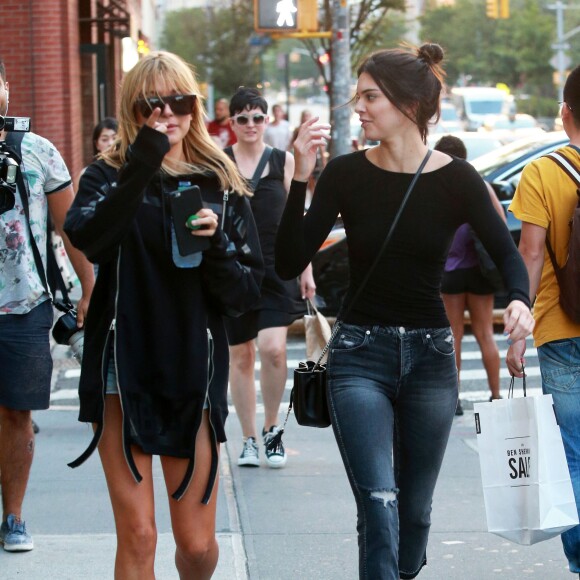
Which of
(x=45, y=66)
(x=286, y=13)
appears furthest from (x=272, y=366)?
(x=286, y=13)

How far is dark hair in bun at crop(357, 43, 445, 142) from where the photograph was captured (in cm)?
378

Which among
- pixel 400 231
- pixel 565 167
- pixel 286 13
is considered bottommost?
pixel 400 231

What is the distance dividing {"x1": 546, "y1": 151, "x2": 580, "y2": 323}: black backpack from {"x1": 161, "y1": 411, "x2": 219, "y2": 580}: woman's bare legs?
4.42ft

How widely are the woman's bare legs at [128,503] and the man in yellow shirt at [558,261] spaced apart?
4.82ft

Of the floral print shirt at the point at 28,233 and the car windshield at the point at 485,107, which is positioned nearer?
the floral print shirt at the point at 28,233

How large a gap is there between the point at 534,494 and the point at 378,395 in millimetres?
600

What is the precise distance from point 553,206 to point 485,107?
160 feet

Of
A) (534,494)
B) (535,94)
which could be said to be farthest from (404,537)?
(535,94)

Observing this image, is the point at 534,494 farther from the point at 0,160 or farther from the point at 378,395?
the point at 0,160

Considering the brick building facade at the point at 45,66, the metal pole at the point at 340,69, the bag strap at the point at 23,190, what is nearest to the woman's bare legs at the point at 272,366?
the bag strap at the point at 23,190

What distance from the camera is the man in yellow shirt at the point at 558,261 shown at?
4.19 metres

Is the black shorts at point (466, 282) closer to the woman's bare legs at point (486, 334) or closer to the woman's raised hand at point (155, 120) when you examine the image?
the woman's bare legs at point (486, 334)

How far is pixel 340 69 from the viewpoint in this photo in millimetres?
18328

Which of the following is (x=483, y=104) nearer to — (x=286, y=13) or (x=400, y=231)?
(x=286, y=13)
